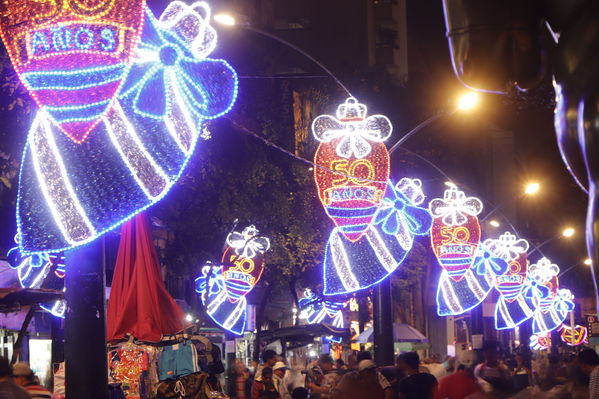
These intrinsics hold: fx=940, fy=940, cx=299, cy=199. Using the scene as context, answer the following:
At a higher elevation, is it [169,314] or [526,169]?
[526,169]

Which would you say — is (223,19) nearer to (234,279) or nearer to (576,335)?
(234,279)

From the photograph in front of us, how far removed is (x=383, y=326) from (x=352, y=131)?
4656 mm

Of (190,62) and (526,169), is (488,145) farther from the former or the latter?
(190,62)

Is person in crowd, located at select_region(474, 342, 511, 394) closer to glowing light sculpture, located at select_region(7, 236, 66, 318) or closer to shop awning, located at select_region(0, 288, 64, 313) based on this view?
shop awning, located at select_region(0, 288, 64, 313)

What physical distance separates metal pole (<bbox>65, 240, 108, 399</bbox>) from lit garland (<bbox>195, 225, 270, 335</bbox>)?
50.7ft

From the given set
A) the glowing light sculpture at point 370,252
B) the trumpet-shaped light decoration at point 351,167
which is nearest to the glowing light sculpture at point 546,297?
the glowing light sculpture at point 370,252

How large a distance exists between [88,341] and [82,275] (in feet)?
2.25

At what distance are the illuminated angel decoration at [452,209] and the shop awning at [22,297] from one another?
13175 mm

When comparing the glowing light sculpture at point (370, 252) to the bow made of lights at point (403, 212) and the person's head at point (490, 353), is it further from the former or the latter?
the person's head at point (490, 353)

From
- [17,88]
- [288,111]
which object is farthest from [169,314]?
[288,111]

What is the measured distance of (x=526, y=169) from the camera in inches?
3029

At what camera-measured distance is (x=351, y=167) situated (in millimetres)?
17625

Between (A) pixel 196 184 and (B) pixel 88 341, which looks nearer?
(B) pixel 88 341

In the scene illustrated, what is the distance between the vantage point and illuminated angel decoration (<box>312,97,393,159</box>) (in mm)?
17812
